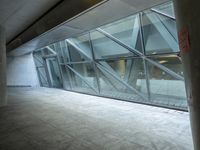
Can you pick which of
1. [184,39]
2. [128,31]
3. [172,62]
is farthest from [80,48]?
[184,39]

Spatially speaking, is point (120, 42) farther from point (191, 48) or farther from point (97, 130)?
point (191, 48)

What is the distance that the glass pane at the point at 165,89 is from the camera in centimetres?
502

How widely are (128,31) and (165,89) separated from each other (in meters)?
2.16

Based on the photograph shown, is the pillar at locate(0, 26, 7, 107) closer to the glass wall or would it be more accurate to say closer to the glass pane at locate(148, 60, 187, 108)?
the glass wall

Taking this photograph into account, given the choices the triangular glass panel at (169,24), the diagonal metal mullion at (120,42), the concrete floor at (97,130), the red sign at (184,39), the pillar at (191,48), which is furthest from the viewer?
the diagonal metal mullion at (120,42)

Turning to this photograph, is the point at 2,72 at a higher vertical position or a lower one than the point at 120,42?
lower

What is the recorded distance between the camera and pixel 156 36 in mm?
5168

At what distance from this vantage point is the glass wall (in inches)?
193

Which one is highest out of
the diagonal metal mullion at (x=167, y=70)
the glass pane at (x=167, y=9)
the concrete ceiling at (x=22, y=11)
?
the concrete ceiling at (x=22, y=11)

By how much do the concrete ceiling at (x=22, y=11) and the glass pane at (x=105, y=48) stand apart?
2.46m

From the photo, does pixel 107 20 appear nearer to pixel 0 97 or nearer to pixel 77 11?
pixel 77 11

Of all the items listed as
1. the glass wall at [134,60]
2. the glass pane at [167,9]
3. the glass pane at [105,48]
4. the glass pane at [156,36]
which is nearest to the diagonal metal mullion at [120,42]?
the glass wall at [134,60]

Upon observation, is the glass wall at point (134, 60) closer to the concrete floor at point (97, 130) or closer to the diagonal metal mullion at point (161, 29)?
the diagonal metal mullion at point (161, 29)

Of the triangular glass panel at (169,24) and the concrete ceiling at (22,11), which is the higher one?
the concrete ceiling at (22,11)
